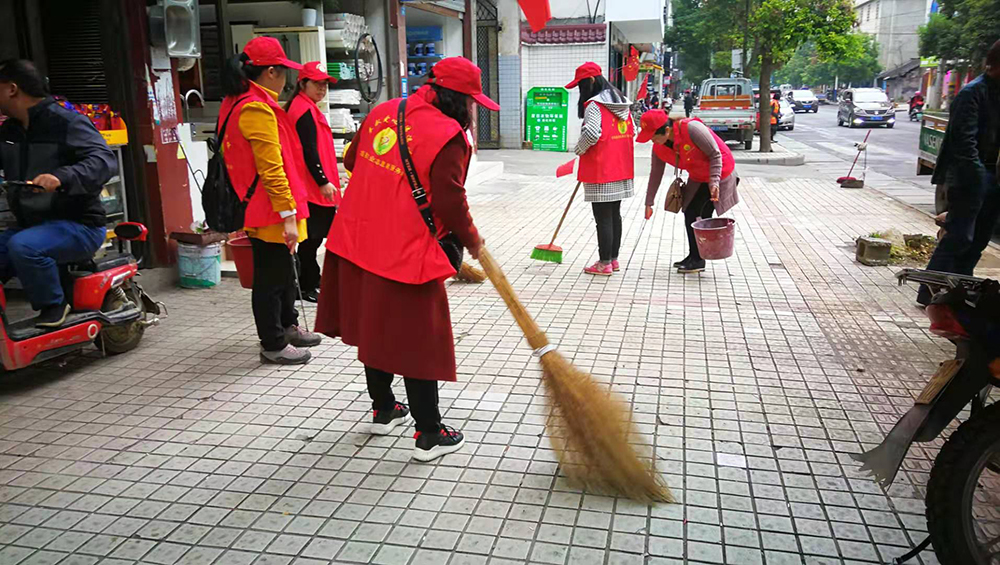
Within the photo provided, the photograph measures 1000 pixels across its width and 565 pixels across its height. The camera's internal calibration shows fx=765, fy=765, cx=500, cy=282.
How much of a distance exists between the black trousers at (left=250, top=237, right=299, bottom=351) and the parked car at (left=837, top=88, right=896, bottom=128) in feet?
100

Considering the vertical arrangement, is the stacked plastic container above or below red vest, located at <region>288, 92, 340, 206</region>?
above

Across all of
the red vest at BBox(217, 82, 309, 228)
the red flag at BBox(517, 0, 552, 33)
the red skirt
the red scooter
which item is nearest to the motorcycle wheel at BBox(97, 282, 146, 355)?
the red scooter

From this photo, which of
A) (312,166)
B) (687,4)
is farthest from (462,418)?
(687,4)

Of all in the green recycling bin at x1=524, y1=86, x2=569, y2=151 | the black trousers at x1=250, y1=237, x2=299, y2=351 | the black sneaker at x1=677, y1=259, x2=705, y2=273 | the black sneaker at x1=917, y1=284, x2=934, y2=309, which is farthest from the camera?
the green recycling bin at x1=524, y1=86, x2=569, y2=151

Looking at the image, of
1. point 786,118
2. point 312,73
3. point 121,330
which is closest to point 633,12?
point 786,118

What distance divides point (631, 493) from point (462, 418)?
1094 mm

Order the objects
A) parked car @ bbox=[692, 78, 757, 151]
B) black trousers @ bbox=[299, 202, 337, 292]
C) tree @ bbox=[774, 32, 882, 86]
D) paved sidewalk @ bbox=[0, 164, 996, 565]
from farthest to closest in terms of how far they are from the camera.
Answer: tree @ bbox=[774, 32, 882, 86]
parked car @ bbox=[692, 78, 757, 151]
black trousers @ bbox=[299, 202, 337, 292]
paved sidewalk @ bbox=[0, 164, 996, 565]

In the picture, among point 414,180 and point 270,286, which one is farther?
point 270,286

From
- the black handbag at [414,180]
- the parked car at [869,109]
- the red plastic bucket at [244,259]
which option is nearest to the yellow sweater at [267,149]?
the red plastic bucket at [244,259]

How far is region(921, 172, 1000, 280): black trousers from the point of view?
5.07 metres

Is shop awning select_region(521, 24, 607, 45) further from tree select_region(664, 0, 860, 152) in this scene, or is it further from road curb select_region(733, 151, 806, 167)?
road curb select_region(733, 151, 806, 167)

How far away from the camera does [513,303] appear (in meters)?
3.19

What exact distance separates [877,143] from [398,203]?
2330 cm

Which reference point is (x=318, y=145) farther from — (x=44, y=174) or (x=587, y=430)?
(x=587, y=430)
